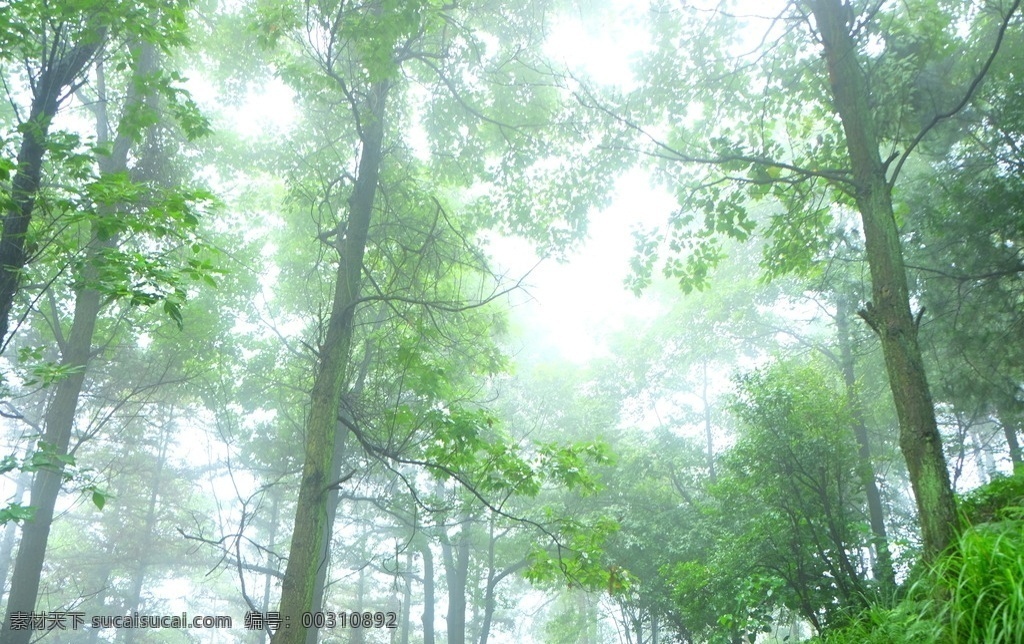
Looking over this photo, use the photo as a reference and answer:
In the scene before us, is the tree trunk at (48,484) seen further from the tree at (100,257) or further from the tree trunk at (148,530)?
the tree trunk at (148,530)

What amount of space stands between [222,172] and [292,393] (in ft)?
14.7

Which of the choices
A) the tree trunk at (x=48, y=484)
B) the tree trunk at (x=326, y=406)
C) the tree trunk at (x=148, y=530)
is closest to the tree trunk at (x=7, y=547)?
the tree trunk at (x=148, y=530)

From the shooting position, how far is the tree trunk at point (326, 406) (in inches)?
221

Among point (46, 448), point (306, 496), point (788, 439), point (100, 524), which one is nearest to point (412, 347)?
point (306, 496)

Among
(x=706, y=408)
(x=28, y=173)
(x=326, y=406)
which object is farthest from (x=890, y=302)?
(x=706, y=408)

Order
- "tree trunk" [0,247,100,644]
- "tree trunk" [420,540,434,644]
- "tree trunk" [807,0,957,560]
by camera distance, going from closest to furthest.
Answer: "tree trunk" [807,0,957,560], "tree trunk" [0,247,100,644], "tree trunk" [420,540,434,644]

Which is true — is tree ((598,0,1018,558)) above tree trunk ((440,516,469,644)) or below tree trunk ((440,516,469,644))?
above

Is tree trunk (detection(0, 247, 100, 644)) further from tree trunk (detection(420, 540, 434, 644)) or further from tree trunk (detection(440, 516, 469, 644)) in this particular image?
tree trunk (detection(420, 540, 434, 644))

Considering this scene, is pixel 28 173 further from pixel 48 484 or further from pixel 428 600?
pixel 428 600

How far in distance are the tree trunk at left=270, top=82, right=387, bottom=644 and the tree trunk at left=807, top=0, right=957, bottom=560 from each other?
4.51m

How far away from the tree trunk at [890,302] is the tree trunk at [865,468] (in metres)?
3.78

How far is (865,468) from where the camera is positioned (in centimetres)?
962

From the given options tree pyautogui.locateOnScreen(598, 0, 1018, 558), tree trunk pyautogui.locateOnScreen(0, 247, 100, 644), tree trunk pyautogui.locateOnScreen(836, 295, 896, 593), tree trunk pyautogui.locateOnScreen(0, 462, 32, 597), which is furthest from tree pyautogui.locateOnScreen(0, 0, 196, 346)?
tree trunk pyautogui.locateOnScreen(0, 462, 32, 597)

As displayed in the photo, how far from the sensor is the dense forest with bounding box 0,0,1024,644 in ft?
14.5
